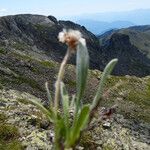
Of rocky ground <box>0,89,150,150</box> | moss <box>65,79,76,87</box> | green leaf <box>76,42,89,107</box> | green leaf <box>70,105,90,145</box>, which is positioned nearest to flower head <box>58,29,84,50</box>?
green leaf <box>76,42,89,107</box>

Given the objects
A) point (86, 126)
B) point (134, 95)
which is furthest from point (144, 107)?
point (86, 126)

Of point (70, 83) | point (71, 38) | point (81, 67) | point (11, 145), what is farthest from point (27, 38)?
point (71, 38)

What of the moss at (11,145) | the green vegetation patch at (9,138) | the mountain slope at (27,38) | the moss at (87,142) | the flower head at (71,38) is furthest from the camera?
the mountain slope at (27,38)

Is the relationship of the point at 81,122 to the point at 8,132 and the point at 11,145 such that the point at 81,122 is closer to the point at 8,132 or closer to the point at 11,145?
the point at 11,145

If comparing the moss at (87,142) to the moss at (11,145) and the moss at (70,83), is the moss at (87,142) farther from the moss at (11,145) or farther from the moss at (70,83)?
the moss at (70,83)

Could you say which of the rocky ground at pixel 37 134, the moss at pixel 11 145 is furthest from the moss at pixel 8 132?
the moss at pixel 11 145

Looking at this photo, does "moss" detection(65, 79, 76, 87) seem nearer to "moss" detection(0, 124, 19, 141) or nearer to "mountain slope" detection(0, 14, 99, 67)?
"mountain slope" detection(0, 14, 99, 67)

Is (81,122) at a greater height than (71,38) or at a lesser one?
lesser

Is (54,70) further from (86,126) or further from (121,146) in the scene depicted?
(86,126)

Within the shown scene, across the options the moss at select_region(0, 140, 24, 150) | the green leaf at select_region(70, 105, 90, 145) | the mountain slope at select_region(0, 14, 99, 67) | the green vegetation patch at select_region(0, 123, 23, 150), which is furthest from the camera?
the mountain slope at select_region(0, 14, 99, 67)

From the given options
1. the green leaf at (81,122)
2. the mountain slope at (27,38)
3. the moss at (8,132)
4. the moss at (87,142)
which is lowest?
the mountain slope at (27,38)

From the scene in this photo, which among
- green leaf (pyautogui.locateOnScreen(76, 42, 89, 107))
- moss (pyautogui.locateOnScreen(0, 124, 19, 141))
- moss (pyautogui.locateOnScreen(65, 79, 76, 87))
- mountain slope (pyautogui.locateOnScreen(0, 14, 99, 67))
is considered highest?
green leaf (pyautogui.locateOnScreen(76, 42, 89, 107))
